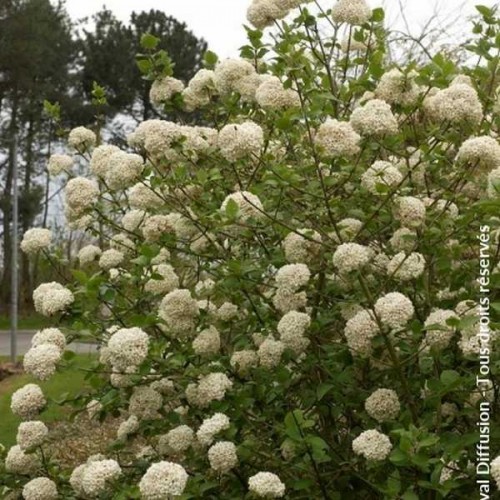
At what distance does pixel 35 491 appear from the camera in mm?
2992

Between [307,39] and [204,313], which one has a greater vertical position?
[307,39]

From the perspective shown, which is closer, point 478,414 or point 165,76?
point 478,414

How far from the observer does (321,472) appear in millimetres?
2887

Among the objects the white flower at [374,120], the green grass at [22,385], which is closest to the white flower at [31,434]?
the white flower at [374,120]

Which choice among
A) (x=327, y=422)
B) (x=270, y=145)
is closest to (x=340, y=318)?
(x=327, y=422)

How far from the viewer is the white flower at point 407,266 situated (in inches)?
103

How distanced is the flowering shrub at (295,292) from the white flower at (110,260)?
1cm

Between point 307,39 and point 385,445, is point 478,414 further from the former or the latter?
point 307,39

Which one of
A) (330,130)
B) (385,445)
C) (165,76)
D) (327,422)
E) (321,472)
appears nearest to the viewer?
(385,445)

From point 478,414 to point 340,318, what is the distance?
22.8 inches

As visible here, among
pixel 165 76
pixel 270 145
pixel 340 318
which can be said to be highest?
pixel 165 76

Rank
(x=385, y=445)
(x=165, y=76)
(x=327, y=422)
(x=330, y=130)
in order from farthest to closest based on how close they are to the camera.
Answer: (x=165, y=76) < (x=327, y=422) < (x=330, y=130) < (x=385, y=445)

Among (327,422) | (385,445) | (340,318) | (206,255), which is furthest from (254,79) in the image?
(385,445)

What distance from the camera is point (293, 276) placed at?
2682 millimetres
